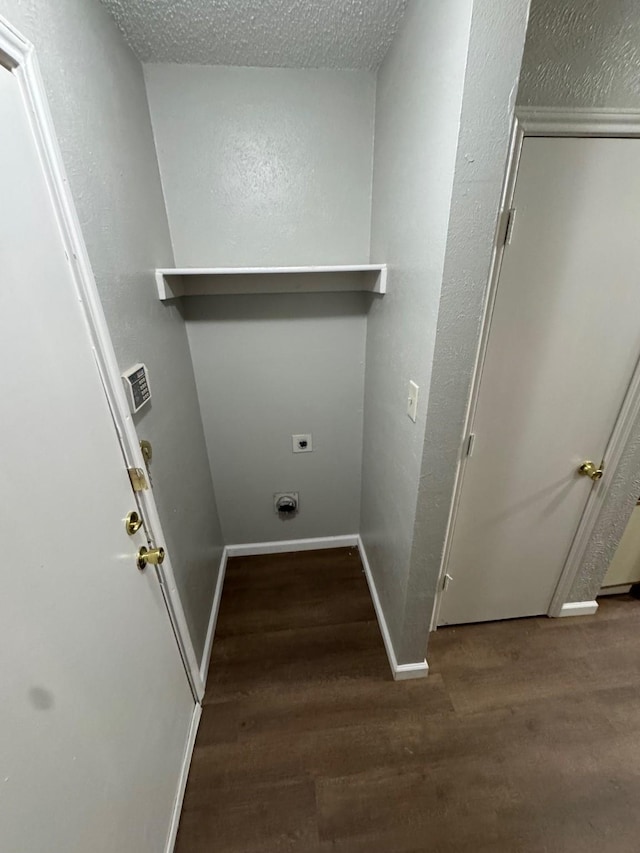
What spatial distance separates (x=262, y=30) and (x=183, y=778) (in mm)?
2498

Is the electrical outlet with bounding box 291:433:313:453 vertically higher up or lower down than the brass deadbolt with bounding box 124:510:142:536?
lower down

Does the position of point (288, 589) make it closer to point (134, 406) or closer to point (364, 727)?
point (364, 727)

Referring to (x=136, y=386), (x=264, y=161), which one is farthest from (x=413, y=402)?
(x=264, y=161)

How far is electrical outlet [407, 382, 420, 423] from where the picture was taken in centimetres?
110

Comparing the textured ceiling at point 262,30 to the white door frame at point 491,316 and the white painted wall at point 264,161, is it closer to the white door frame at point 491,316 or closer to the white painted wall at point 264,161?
the white painted wall at point 264,161

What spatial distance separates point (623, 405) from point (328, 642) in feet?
5.44

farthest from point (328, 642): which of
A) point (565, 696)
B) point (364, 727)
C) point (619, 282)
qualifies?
point (619, 282)

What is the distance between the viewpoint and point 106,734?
74 centimetres

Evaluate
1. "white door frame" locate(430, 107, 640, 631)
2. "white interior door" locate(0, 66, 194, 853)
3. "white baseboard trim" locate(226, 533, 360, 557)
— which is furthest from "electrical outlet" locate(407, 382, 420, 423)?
"white baseboard trim" locate(226, 533, 360, 557)

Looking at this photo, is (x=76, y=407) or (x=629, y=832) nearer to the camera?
(x=76, y=407)

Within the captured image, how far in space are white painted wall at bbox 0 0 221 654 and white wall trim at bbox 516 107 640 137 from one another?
45.0 inches

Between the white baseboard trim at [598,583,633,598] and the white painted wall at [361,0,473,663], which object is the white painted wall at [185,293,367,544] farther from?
the white baseboard trim at [598,583,633,598]

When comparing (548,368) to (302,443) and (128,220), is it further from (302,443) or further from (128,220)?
(128,220)

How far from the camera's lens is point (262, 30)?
1.05m
